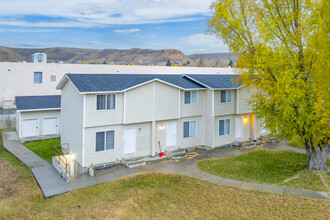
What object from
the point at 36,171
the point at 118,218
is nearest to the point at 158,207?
the point at 118,218

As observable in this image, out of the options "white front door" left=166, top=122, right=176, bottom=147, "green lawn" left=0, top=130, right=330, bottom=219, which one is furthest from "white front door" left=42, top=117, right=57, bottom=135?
"white front door" left=166, top=122, right=176, bottom=147

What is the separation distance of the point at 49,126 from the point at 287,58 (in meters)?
22.0

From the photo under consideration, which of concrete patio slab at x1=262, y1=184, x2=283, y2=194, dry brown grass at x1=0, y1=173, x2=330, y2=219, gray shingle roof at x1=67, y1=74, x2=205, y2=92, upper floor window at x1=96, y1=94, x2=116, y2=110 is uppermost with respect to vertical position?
gray shingle roof at x1=67, y1=74, x2=205, y2=92

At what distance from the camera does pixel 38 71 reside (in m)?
32.8

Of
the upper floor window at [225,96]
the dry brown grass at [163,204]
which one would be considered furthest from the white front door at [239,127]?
the dry brown grass at [163,204]

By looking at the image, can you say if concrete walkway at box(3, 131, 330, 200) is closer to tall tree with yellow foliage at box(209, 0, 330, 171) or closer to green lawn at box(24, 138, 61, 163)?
green lawn at box(24, 138, 61, 163)

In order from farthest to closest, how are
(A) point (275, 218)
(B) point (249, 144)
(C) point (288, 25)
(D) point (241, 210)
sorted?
(B) point (249, 144) < (C) point (288, 25) < (D) point (241, 210) < (A) point (275, 218)

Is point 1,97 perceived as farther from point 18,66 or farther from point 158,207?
point 158,207

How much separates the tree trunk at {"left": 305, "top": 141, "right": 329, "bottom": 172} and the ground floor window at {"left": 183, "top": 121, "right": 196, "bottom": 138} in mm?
8617

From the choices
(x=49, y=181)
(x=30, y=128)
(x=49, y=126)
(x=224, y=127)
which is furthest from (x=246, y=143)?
(x=30, y=128)

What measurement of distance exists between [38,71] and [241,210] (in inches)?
1259

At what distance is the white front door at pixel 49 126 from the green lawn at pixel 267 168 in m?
16.0

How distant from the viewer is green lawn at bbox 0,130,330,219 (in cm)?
995

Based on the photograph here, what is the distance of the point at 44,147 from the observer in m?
20.8
